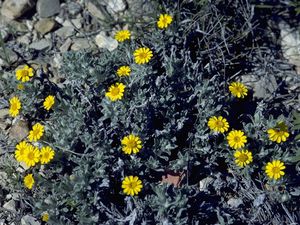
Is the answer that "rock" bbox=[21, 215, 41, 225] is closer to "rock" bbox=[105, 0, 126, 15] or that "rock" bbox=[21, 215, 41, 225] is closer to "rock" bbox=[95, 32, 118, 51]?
"rock" bbox=[95, 32, 118, 51]

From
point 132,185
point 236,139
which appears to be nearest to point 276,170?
point 236,139

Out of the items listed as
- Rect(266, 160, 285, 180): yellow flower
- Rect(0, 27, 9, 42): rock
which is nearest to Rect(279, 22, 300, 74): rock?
Rect(266, 160, 285, 180): yellow flower

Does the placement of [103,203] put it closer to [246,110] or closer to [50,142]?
[50,142]

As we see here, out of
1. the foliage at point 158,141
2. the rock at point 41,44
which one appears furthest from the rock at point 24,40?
the foliage at point 158,141

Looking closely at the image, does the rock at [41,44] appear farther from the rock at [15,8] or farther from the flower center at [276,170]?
the flower center at [276,170]

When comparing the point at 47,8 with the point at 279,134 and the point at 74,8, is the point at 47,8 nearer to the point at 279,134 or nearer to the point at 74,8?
the point at 74,8

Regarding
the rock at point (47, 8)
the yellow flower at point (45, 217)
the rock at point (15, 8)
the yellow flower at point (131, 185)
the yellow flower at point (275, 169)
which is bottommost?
the yellow flower at point (275, 169)
